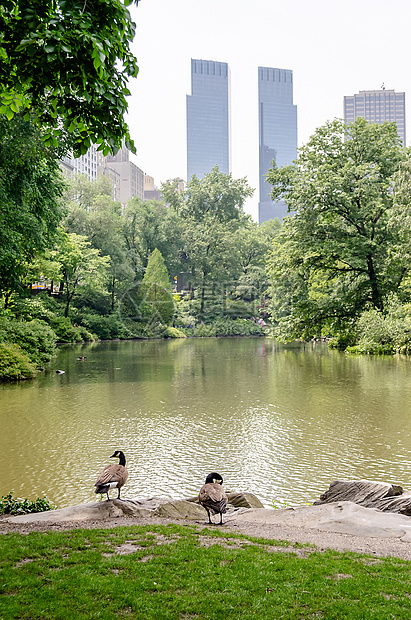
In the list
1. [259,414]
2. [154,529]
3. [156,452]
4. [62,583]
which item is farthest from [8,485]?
[259,414]

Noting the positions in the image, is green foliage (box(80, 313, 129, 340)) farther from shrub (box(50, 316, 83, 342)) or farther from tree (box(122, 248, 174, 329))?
shrub (box(50, 316, 83, 342))

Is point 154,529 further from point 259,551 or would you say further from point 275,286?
point 275,286

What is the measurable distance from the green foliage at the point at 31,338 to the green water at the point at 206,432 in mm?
2828

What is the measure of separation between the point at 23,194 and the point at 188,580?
65.8 ft

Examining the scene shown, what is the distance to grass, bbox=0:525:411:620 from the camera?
13.8ft

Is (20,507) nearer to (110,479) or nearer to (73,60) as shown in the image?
(110,479)

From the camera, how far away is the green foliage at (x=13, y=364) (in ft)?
76.1

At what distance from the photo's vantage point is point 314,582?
4797 mm

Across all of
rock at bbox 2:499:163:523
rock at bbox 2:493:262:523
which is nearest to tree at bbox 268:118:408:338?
rock at bbox 2:493:262:523

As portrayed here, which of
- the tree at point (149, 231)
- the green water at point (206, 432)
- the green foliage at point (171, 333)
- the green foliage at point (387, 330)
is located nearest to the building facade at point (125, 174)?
the tree at point (149, 231)

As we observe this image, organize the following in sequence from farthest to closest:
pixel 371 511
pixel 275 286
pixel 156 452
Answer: pixel 275 286
pixel 156 452
pixel 371 511

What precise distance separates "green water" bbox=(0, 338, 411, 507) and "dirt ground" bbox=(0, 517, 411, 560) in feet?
7.39

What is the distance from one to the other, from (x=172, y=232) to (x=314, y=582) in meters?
70.2

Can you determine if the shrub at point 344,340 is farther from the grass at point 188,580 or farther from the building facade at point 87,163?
the building facade at point 87,163
